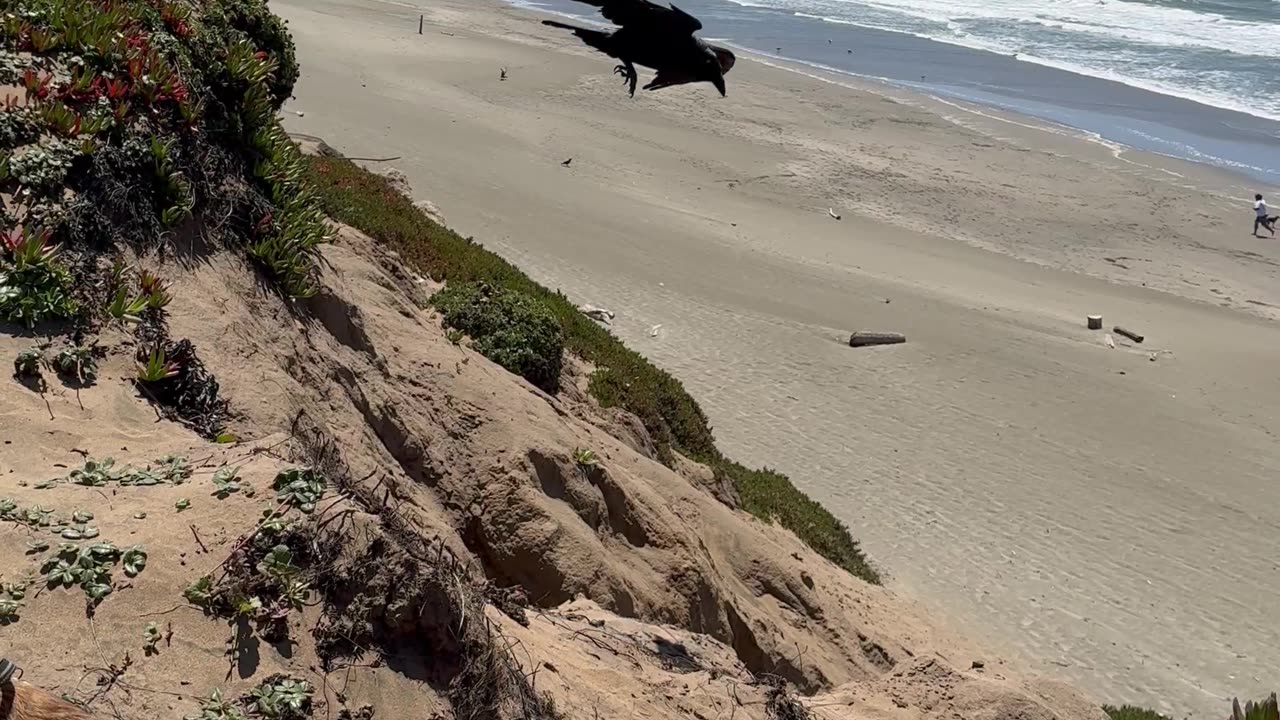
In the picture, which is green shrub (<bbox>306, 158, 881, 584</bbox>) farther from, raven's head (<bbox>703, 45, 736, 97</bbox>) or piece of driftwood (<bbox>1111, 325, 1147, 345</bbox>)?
piece of driftwood (<bbox>1111, 325, 1147, 345</bbox>)

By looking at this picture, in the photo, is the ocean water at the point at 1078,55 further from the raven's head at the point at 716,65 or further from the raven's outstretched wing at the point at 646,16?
the raven's outstretched wing at the point at 646,16

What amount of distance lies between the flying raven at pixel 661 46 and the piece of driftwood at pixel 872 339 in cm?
1422

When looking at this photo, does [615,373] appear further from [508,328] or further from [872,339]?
[872,339]

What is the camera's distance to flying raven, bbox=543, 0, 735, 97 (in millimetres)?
7973

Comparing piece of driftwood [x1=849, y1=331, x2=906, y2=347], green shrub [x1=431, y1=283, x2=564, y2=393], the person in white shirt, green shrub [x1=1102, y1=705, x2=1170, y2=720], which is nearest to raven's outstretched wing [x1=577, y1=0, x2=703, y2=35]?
green shrub [x1=431, y1=283, x2=564, y2=393]

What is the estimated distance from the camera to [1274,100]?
42188 millimetres

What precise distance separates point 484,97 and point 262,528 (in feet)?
111

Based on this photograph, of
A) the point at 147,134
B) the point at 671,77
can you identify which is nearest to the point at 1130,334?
the point at 671,77

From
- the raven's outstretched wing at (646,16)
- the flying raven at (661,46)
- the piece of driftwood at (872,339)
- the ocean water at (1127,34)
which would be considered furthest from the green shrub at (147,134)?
the ocean water at (1127,34)

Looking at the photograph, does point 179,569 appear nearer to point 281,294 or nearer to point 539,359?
point 281,294

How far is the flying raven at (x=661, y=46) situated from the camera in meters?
7.97

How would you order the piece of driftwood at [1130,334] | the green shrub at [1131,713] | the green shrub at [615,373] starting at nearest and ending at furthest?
the green shrub at [1131,713], the green shrub at [615,373], the piece of driftwood at [1130,334]

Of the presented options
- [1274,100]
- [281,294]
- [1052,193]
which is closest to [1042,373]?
[1052,193]

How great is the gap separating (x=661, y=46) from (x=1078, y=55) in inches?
1887
